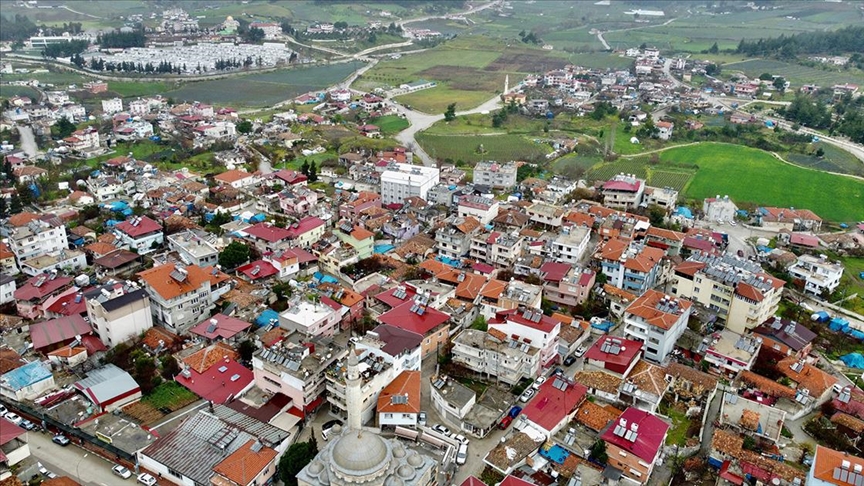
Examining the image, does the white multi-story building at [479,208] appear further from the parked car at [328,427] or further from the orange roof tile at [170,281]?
the parked car at [328,427]

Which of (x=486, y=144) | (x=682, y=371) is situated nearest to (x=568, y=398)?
(x=682, y=371)

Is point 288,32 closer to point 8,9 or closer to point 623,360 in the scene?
point 8,9

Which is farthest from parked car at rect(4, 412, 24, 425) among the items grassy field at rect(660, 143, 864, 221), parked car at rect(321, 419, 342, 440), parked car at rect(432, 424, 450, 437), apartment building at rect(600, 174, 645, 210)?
grassy field at rect(660, 143, 864, 221)

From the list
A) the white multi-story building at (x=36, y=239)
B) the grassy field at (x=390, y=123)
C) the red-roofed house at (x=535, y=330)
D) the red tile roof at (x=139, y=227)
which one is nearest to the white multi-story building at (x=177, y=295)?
the red tile roof at (x=139, y=227)

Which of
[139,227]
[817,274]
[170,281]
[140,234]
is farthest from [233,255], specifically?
[817,274]

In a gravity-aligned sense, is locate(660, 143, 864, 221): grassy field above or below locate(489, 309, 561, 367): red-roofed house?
below

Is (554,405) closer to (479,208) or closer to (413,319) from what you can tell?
(413,319)

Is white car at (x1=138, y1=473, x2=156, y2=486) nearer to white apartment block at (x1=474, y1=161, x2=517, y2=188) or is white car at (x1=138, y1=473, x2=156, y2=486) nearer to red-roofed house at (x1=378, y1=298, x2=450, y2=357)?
red-roofed house at (x1=378, y1=298, x2=450, y2=357)
